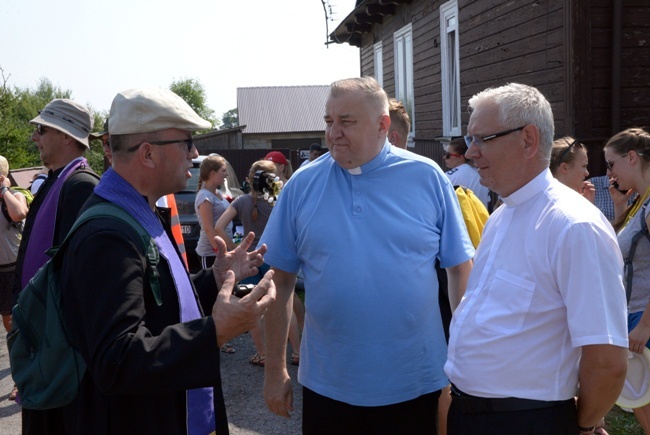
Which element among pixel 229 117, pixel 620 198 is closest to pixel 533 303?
pixel 620 198

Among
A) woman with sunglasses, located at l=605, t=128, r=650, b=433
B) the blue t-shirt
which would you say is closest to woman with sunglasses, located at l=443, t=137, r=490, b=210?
woman with sunglasses, located at l=605, t=128, r=650, b=433

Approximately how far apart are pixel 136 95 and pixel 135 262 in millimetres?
570

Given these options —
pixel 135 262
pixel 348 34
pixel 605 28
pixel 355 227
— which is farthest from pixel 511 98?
pixel 348 34

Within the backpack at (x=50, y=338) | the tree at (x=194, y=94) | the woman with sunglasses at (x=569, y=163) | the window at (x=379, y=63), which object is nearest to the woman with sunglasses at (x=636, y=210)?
the woman with sunglasses at (x=569, y=163)

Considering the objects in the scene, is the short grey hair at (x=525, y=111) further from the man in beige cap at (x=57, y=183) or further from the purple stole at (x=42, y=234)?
the purple stole at (x=42, y=234)

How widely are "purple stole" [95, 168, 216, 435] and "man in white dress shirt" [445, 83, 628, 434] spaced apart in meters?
0.86

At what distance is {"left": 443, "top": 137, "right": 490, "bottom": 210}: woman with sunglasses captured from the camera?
5820mm

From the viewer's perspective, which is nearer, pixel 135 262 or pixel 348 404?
pixel 135 262

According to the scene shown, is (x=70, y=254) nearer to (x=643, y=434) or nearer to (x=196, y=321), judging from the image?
(x=196, y=321)

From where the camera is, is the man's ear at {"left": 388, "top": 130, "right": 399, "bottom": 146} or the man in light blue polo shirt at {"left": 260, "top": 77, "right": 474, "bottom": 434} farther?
the man's ear at {"left": 388, "top": 130, "right": 399, "bottom": 146}

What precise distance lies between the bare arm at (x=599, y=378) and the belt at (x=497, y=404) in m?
0.07

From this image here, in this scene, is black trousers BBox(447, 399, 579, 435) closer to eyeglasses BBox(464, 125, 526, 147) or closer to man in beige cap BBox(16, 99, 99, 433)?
eyeglasses BBox(464, 125, 526, 147)

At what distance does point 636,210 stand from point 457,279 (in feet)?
5.93

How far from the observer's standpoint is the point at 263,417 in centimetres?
522
